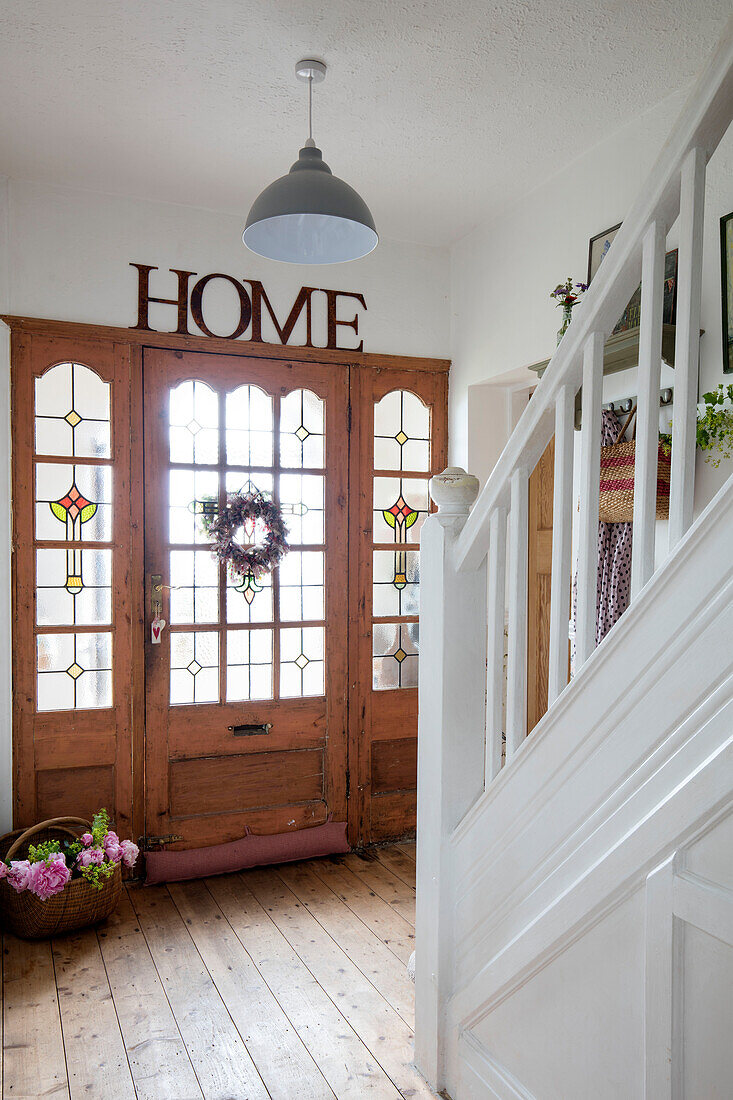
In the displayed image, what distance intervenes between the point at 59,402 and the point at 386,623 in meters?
1.74

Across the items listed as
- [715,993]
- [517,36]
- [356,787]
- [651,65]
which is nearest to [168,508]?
[356,787]

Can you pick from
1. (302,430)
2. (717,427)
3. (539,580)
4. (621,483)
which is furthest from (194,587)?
(717,427)

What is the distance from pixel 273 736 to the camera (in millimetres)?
3613

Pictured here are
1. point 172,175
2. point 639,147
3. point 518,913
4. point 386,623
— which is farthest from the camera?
point 386,623

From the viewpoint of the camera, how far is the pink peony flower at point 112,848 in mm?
2967

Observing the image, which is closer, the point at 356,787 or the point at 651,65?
the point at 651,65

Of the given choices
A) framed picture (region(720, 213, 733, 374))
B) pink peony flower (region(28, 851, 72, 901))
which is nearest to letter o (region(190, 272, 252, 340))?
framed picture (region(720, 213, 733, 374))

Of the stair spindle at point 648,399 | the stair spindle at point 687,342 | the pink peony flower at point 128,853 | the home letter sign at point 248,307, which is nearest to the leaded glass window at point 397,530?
the home letter sign at point 248,307

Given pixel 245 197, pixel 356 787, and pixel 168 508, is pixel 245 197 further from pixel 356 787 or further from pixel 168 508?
pixel 356 787

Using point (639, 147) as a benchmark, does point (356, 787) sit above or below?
below

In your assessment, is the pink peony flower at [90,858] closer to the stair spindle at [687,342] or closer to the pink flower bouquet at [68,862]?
the pink flower bouquet at [68,862]

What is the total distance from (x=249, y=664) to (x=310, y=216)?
6.33ft

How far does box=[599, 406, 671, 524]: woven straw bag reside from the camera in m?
2.35

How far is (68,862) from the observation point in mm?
2916
